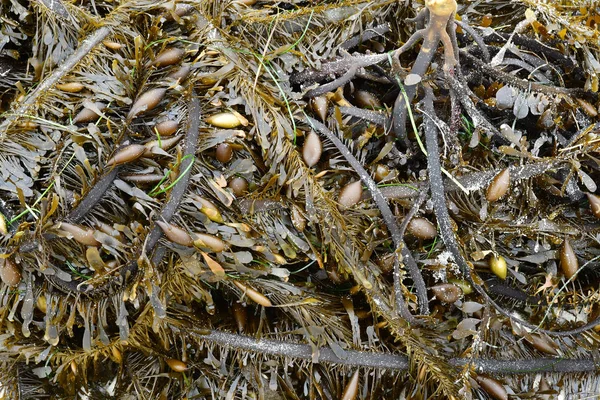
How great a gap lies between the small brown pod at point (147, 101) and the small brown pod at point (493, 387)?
3.27 feet

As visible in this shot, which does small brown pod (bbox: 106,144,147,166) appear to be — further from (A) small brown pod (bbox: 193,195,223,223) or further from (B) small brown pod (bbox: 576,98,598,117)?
(B) small brown pod (bbox: 576,98,598,117)

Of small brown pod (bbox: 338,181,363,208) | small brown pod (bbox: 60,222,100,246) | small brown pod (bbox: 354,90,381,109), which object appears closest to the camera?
small brown pod (bbox: 60,222,100,246)

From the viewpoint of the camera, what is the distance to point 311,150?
1.11 metres

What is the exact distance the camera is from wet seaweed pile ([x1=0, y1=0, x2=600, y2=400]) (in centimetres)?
106

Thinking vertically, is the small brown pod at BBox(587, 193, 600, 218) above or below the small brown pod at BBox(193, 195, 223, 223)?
above

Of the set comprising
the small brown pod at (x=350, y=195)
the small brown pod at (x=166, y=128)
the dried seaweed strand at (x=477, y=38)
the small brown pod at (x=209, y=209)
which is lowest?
the small brown pod at (x=209, y=209)

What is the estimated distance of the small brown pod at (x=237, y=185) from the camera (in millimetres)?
1113

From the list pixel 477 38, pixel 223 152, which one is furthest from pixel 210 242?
pixel 477 38

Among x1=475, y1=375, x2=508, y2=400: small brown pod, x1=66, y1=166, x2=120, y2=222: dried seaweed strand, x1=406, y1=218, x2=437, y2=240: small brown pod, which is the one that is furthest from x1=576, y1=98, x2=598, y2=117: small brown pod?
x1=66, y1=166, x2=120, y2=222: dried seaweed strand

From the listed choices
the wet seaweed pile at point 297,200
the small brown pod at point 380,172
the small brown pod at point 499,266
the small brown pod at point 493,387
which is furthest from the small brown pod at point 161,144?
the small brown pod at point 493,387

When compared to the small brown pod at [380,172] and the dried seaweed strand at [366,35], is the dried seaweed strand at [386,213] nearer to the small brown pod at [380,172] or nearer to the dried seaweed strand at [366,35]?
the small brown pod at [380,172]

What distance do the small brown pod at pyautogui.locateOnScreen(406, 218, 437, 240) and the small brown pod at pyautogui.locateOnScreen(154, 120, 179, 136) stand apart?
0.59m

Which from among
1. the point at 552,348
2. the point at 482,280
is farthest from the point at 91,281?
the point at 552,348

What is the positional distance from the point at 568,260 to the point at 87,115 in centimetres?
119
